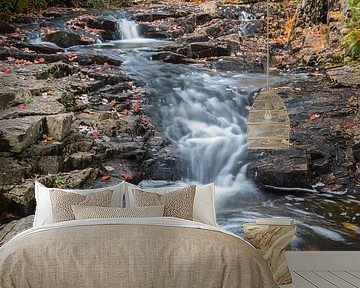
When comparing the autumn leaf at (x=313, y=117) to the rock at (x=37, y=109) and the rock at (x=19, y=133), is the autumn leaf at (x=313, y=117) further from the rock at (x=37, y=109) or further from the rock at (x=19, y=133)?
the rock at (x=19, y=133)

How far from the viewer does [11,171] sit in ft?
12.4

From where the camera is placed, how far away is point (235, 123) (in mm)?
4051

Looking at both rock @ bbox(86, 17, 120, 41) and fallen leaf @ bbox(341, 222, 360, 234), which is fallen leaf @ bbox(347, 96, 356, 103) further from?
rock @ bbox(86, 17, 120, 41)

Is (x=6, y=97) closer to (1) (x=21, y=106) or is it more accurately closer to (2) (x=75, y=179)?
(1) (x=21, y=106)

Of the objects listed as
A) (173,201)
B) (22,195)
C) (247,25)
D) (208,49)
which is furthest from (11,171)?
(247,25)

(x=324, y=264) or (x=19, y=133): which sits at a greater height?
(x=19, y=133)

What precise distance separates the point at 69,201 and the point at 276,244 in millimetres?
1401

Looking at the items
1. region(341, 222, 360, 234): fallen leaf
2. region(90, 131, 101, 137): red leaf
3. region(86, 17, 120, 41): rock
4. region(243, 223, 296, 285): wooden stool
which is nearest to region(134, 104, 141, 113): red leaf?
region(90, 131, 101, 137): red leaf

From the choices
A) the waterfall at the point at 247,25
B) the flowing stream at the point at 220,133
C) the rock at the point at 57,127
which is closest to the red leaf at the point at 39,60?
the flowing stream at the point at 220,133

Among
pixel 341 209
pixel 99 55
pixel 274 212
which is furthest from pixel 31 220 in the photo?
pixel 341 209

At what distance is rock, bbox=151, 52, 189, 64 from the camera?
4242 millimetres

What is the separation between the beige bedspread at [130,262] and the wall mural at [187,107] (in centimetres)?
115

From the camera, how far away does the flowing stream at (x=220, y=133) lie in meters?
3.87

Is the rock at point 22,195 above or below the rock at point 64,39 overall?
below
